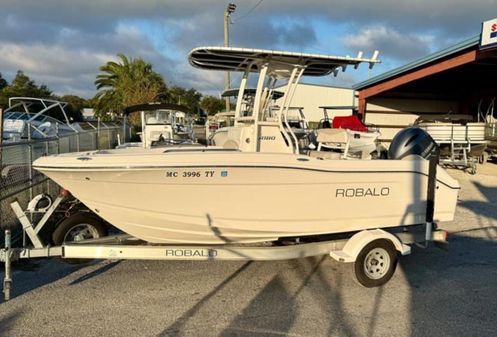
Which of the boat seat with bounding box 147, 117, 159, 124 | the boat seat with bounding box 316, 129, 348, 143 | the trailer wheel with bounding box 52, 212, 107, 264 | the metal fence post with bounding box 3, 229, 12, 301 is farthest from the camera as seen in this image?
the boat seat with bounding box 147, 117, 159, 124

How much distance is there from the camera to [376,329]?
4.02 metres

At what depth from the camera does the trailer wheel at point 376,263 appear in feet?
16.4

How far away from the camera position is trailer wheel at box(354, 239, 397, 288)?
499 cm

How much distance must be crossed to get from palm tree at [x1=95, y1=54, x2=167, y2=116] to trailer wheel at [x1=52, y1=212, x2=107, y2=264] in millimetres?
26803

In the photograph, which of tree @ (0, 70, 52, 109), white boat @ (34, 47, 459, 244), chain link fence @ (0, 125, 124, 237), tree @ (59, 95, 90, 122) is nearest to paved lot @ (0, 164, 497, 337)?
white boat @ (34, 47, 459, 244)

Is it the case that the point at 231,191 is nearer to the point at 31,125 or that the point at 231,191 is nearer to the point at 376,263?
the point at 376,263

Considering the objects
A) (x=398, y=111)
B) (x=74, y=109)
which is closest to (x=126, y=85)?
(x=74, y=109)

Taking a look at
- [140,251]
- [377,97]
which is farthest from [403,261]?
[377,97]

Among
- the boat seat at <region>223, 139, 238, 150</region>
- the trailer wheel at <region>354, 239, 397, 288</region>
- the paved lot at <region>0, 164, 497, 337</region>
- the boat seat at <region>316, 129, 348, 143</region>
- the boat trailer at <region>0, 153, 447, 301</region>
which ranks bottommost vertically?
the paved lot at <region>0, 164, 497, 337</region>

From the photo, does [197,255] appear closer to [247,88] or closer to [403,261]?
[247,88]

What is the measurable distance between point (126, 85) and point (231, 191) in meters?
30.4

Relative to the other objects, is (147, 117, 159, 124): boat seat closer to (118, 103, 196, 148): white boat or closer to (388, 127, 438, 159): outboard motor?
(118, 103, 196, 148): white boat

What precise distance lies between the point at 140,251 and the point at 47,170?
1.22m

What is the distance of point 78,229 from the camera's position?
5453 mm
